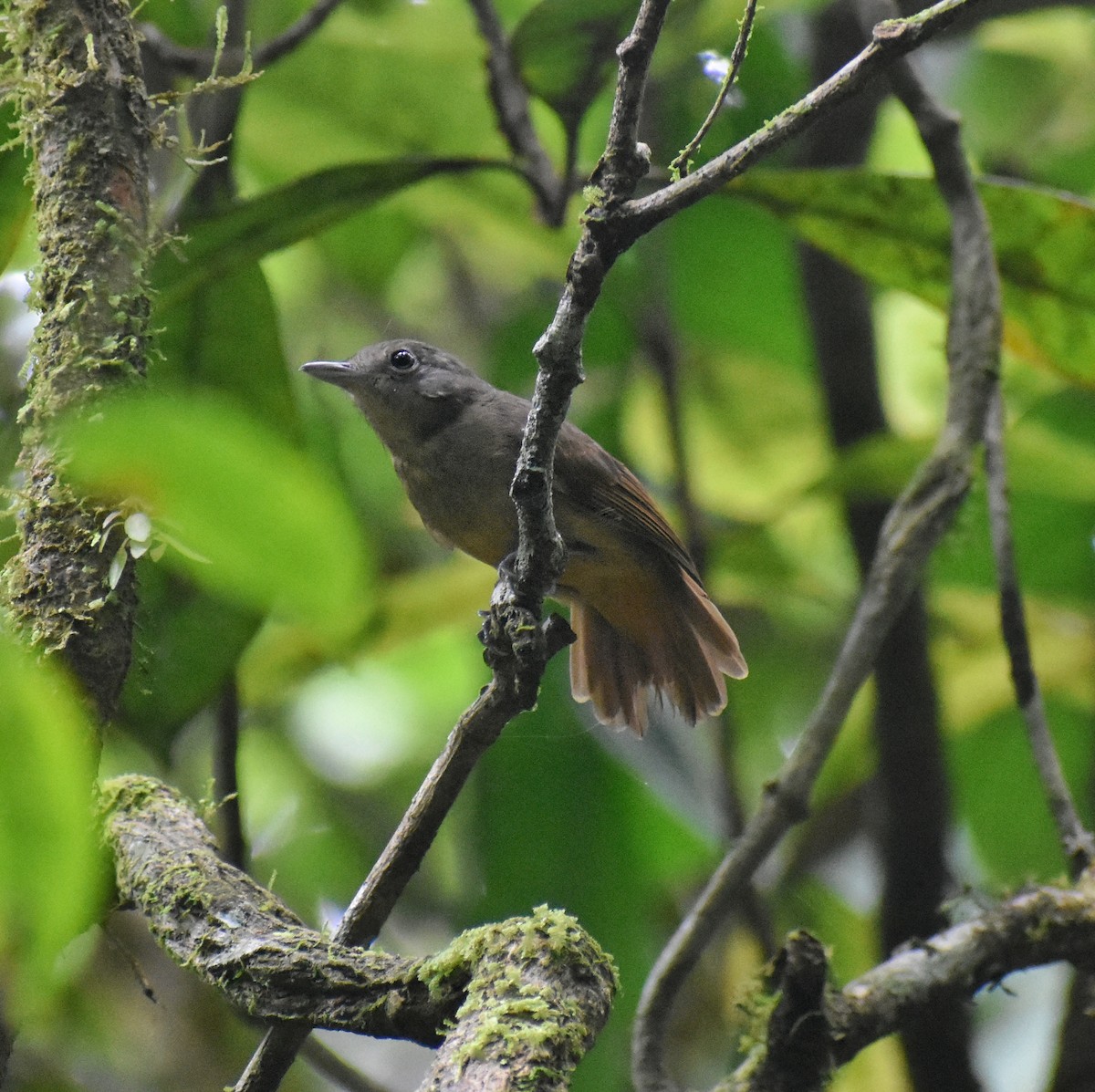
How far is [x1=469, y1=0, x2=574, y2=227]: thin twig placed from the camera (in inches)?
106

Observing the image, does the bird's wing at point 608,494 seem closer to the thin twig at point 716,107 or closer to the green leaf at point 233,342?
the green leaf at point 233,342

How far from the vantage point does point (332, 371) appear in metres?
3.04

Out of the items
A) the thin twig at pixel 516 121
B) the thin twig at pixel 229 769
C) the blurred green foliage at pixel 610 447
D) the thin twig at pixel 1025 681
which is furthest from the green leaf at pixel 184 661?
the thin twig at pixel 1025 681

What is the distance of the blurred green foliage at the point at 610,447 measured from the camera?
2.68 metres

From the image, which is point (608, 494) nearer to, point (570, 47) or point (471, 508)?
point (471, 508)

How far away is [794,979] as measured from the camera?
1710mm

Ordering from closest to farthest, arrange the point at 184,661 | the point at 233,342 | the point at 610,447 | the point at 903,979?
the point at 903,979, the point at 184,661, the point at 233,342, the point at 610,447

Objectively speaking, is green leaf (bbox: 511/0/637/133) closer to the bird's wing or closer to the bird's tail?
the bird's wing

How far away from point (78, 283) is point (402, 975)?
1.00 meters

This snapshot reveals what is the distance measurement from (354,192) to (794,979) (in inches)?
71.5

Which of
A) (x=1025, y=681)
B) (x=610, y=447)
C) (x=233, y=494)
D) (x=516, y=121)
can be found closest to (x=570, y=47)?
(x=516, y=121)

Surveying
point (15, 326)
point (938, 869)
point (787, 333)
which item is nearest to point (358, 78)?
Result: point (15, 326)

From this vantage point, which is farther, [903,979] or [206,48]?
[206,48]

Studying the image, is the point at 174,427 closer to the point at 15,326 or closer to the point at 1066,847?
the point at 1066,847
